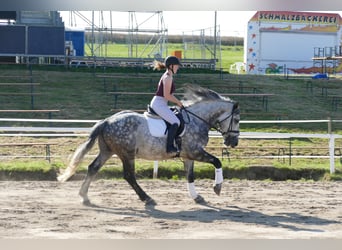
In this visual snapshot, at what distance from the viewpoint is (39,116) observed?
61.5ft

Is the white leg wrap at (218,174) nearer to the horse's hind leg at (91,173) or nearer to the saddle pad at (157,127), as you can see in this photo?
the saddle pad at (157,127)

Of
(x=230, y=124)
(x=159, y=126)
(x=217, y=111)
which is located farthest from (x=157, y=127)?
(x=230, y=124)

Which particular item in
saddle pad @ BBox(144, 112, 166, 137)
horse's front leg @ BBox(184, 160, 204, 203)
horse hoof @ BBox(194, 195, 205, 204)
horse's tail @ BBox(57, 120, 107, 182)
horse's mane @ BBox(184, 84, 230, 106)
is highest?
horse's mane @ BBox(184, 84, 230, 106)

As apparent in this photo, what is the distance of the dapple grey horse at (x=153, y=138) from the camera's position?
23.6 feet

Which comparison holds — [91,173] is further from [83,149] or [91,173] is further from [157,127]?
[157,127]

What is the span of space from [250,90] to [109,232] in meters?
19.4

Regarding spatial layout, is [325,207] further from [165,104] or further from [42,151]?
[42,151]

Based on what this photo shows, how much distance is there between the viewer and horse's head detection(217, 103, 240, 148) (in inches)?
308

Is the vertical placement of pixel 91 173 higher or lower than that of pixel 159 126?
lower

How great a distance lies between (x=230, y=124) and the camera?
309 inches

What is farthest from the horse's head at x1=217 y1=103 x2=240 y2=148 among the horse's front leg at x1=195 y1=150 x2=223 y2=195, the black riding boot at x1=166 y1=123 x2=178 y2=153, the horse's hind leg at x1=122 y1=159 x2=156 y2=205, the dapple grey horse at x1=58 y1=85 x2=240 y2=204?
the horse's hind leg at x1=122 y1=159 x2=156 y2=205

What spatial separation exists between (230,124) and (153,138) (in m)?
1.16

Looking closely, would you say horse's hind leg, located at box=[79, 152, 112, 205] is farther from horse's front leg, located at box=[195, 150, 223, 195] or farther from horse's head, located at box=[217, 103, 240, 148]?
horse's head, located at box=[217, 103, 240, 148]
